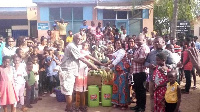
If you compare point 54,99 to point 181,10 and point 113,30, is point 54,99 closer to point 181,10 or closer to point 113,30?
point 113,30

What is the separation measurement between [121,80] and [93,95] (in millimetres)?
953

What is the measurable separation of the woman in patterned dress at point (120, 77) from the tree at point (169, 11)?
8582mm

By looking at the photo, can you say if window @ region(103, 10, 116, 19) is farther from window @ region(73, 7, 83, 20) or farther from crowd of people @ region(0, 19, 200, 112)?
crowd of people @ region(0, 19, 200, 112)

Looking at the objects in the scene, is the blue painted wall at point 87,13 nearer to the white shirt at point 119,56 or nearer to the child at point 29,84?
the child at point 29,84

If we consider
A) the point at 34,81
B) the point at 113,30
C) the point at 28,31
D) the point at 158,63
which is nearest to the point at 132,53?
the point at 158,63

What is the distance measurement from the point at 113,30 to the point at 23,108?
21.6ft

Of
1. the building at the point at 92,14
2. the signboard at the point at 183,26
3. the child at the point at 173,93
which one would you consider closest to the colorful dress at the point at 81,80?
the child at the point at 173,93

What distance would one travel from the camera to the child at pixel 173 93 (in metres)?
4.14

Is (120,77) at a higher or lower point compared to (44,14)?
lower

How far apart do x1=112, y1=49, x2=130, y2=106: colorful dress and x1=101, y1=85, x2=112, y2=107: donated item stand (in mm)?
257

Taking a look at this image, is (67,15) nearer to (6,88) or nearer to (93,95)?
(93,95)

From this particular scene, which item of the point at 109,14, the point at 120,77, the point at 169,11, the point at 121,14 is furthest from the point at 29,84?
the point at 169,11

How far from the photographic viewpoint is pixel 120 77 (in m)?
5.77

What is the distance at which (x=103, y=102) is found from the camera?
6.25 meters
